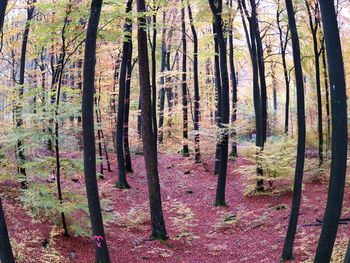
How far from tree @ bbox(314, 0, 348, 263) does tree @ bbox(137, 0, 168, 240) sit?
18.0ft

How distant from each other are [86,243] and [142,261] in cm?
154

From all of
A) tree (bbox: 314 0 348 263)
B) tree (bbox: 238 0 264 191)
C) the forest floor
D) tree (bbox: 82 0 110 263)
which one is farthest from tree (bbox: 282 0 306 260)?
tree (bbox: 238 0 264 191)

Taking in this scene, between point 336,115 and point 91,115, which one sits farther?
point 91,115

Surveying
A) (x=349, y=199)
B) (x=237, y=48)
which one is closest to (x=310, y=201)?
(x=349, y=199)

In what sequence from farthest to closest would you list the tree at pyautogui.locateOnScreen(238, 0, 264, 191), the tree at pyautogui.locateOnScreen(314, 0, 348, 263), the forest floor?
the tree at pyautogui.locateOnScreen(238, 0, 264, 191) < the forest floor < the tree at pyautogui.locateOnScreen(314, 0, 348, 263)

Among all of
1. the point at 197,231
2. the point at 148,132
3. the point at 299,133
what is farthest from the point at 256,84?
the point at 299,133

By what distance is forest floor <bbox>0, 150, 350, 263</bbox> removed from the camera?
8.25 m

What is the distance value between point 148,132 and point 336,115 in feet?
19.0

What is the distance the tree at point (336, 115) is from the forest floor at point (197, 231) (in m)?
2.34

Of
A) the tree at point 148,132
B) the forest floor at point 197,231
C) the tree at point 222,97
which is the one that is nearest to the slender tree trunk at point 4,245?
the forest floor at point 197,231

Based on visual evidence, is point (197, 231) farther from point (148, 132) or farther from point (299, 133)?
point (299, 133)

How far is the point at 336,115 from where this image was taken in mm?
5156

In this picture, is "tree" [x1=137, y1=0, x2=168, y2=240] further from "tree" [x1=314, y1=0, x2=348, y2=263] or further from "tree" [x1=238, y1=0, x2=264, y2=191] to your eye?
"tree" [x1=314, y1=0, x2=348, y2=263]

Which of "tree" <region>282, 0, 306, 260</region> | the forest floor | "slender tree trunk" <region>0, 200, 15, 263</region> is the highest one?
"tree" <region>282, 0, 306, 260</region>
